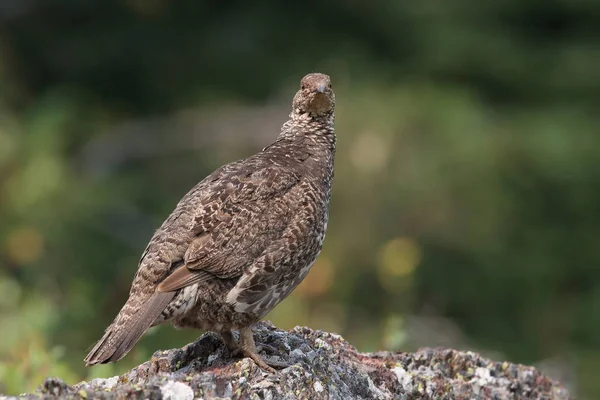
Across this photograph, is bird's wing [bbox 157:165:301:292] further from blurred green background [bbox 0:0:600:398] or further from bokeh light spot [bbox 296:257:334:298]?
bokeh light spot [bbox 296:257:334:298]

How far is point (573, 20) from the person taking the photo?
17.9 meters

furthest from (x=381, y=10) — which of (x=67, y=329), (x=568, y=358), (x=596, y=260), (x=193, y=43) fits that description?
(x=67, y=329)

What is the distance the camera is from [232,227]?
4.96 m

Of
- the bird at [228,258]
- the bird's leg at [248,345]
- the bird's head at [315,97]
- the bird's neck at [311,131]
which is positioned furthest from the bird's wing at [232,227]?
the bird's head at [315,97]

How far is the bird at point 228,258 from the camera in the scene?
4.78m

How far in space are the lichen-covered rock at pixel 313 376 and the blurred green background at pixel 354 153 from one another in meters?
0.78

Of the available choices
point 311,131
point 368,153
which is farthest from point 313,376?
point 368,153

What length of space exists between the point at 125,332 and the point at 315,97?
1.75m

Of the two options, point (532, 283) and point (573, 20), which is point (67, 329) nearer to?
point (532, 283)

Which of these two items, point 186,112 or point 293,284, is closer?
point 293,284

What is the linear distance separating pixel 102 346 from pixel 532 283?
29.5 feet

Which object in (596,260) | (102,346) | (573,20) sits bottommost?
(102,346)

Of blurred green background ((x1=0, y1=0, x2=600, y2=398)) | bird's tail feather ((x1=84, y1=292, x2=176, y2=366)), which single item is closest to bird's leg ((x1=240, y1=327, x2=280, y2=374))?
bird's tail feather ((x1=84, y1=292, x2=176, y2=366))

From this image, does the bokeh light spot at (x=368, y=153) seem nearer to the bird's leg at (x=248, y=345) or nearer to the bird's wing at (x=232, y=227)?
the bird's wing at (x=232, y=227)
